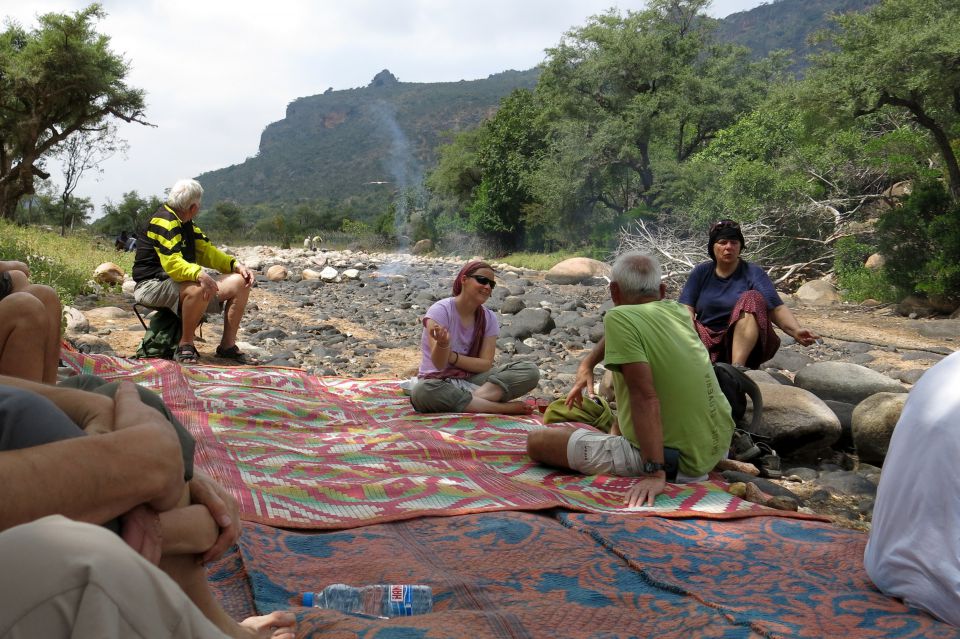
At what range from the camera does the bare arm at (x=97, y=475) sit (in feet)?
4.97

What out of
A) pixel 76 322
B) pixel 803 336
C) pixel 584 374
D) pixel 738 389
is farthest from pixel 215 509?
pixel 76 322

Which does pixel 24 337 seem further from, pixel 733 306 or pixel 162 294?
pixel 733 306

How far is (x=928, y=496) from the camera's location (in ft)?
7.93

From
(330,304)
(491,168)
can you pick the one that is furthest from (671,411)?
(491,168)

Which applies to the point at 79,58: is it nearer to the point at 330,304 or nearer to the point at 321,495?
the point at 330,304

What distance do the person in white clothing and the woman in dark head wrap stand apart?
292 cm

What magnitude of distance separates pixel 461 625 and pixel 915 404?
145cm

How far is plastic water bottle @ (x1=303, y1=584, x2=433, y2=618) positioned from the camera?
2410 millimetres

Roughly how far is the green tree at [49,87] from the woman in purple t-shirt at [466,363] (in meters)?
19.9

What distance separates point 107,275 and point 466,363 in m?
8.87

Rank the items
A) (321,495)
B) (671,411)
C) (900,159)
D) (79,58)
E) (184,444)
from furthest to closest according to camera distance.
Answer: (79,58), (900,159), (671,411), (321,495), (184,444)

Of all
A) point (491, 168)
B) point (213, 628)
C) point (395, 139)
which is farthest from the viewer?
point (395, 139)

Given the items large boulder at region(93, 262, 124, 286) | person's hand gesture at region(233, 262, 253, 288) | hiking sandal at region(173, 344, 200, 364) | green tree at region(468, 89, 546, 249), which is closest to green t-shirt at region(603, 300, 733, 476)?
hiking sandal at region(173, 344, 200, 364)

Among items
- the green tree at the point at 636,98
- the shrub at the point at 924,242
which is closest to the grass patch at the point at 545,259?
the green tree at the point at 636,98
